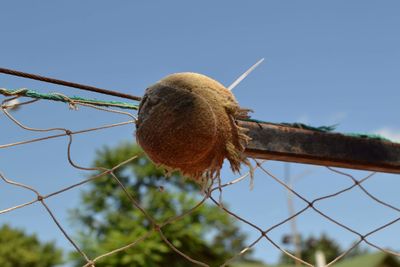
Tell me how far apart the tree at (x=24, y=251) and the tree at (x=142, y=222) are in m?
4.66

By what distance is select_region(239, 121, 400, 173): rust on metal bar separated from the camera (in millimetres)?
1441

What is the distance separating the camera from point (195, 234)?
1428cm

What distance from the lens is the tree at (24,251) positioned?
19141 millimetres

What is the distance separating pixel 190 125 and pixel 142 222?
44.8 feet

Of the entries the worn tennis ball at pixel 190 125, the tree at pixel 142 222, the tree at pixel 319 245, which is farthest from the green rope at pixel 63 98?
the tree at pixel 319 245

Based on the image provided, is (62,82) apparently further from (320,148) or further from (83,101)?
(320,148)

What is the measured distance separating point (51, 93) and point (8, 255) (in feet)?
63.2

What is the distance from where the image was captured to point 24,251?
765 inches

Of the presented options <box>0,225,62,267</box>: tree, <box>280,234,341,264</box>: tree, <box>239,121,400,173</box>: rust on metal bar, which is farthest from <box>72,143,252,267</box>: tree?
<box>280,234,341,264</box>: tree

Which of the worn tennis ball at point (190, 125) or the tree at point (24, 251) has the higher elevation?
the worn tennis ball at point (190, 125)

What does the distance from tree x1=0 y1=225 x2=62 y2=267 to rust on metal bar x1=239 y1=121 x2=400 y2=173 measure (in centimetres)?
1907

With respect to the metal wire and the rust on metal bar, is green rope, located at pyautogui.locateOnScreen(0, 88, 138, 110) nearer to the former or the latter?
the metal wire

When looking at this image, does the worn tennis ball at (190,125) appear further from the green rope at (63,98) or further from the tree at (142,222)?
the tree at (142,222)

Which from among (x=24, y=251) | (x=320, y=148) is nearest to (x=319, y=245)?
(x=24, y=251)
